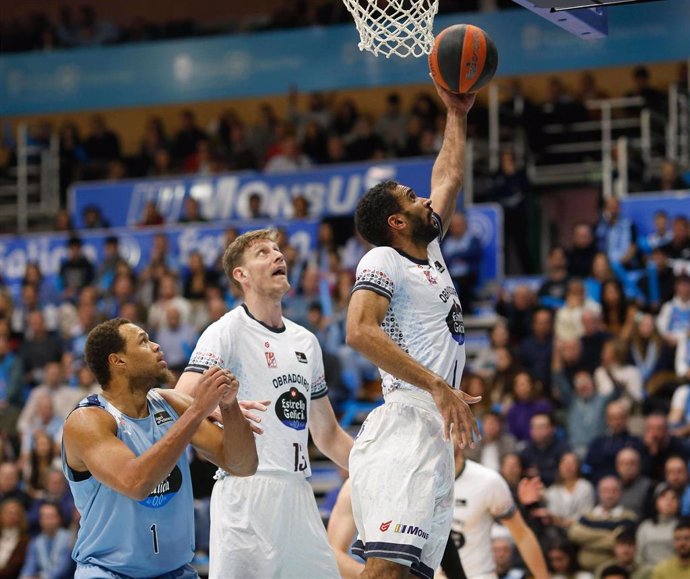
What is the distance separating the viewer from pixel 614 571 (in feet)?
36.9

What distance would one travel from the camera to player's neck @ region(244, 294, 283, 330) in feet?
25.0

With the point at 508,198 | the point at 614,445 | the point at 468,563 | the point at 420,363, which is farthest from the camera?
the point at 508,198

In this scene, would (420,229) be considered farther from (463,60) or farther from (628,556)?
(628,556)

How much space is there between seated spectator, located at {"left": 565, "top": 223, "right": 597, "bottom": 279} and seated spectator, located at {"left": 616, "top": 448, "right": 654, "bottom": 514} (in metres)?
4.12

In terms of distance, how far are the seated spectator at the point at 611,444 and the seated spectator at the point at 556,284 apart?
2938 mm

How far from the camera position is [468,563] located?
8.68m

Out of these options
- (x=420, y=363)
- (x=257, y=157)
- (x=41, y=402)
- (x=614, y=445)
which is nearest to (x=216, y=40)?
(x=257, y=157)

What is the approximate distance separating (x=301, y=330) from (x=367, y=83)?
536 inches

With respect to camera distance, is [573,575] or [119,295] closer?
[573,575]

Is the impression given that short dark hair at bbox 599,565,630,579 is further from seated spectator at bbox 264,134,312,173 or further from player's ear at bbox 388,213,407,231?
→ seated spectator at bbox 264,134,312,173

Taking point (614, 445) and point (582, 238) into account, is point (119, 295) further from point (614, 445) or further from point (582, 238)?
point (614, 445)

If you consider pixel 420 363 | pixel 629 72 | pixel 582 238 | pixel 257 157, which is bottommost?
pixel 420 363

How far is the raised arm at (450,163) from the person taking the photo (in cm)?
725

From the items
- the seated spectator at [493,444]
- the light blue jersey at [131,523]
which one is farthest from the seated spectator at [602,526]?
the light blue jersey at [131,523]
